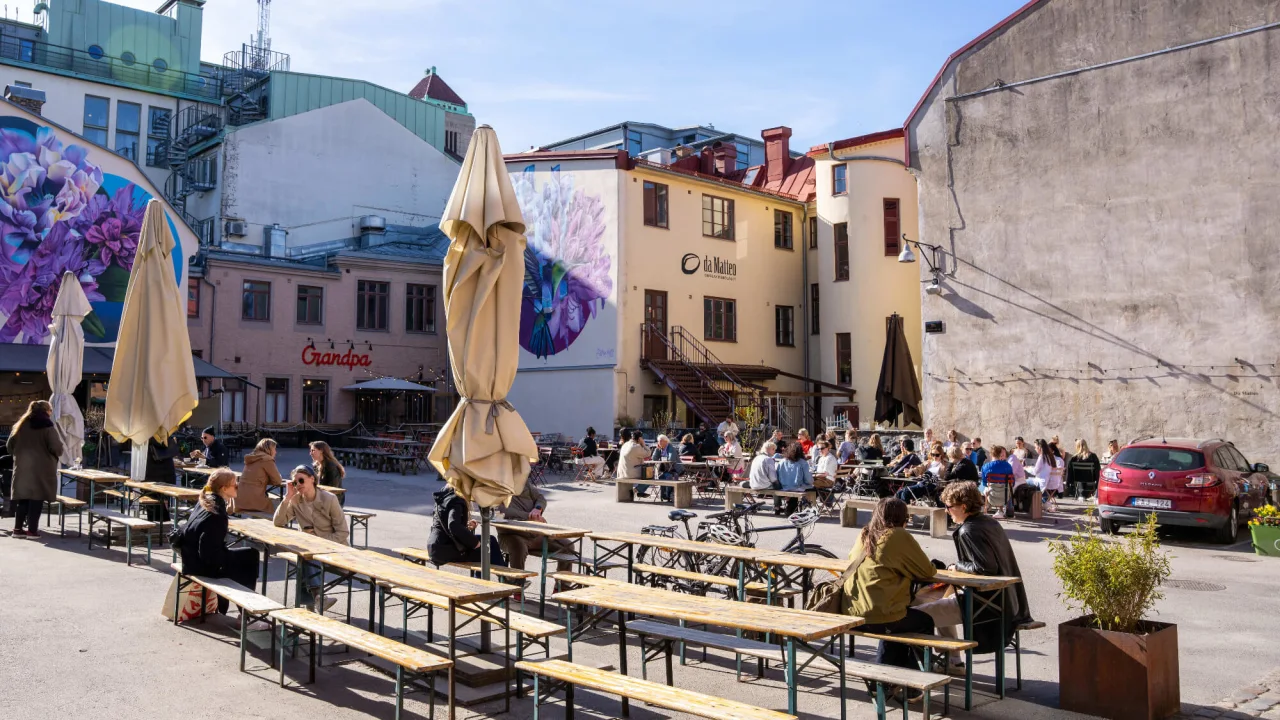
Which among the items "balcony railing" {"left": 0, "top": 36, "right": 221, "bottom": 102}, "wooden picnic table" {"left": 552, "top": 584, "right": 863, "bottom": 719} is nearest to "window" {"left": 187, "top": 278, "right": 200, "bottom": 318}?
"balcony railing" {"left": 0, "top": 36, "right": 221, "bottom": 102}

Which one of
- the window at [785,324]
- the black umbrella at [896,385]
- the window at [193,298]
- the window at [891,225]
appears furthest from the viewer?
the window at [785,324]

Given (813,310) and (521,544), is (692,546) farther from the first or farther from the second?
(813,310)

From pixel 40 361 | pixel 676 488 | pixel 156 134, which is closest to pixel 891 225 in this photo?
pixel 676 488

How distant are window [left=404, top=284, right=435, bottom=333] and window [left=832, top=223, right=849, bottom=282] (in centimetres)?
1523

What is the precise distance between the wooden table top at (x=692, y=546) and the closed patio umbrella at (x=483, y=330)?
58.3 inches

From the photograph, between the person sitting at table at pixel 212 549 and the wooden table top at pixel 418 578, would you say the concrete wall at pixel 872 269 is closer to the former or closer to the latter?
the person sitting at table at pixel 212 549

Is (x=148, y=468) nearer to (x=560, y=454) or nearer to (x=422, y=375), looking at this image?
(x=560, y=454)

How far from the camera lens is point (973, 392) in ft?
77.0

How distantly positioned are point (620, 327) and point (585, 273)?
249 centimetres

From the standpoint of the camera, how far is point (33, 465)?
518 inches

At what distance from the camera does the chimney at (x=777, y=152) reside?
39594 millimetres

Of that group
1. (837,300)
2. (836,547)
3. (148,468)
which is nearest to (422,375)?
(837,300)

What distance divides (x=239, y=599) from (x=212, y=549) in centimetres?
116

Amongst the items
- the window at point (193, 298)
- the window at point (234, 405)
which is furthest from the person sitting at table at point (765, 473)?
the window at point (193, 298)
